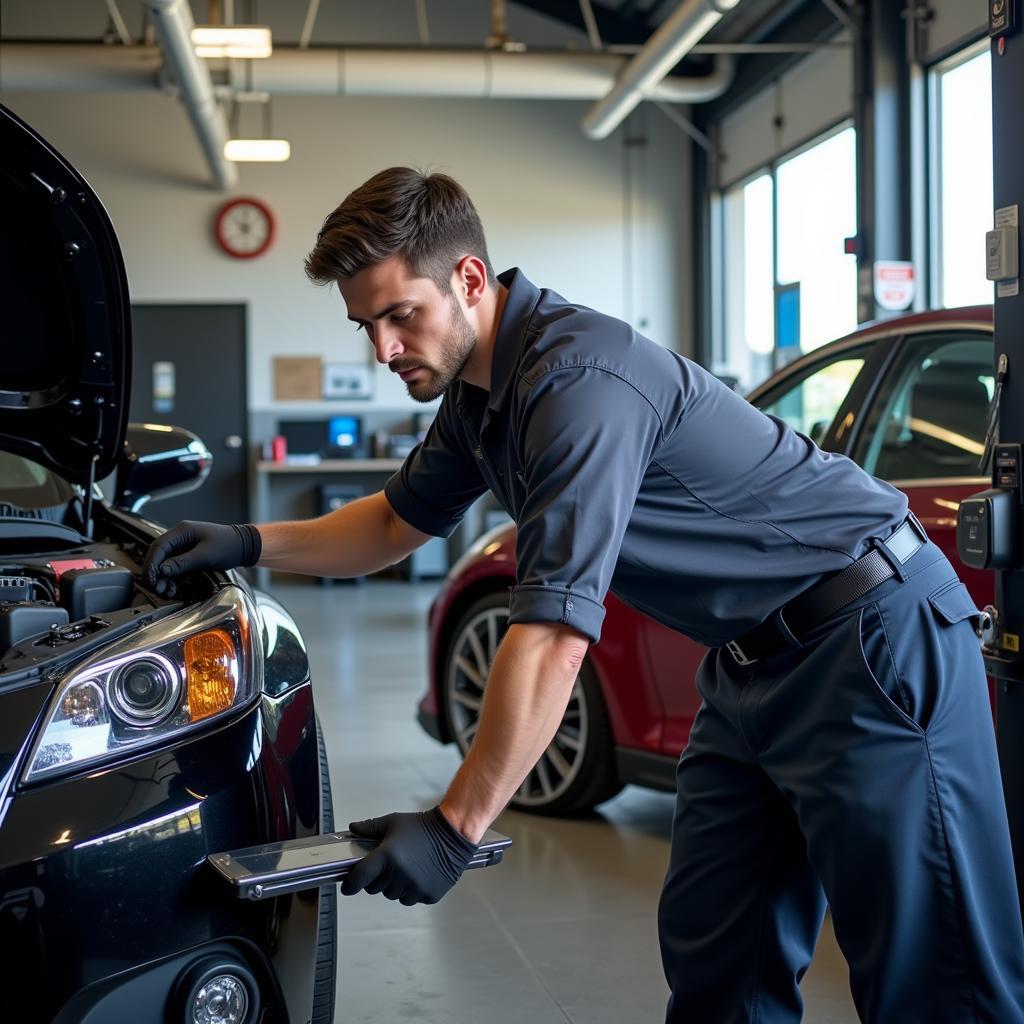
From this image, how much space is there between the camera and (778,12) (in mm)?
10617

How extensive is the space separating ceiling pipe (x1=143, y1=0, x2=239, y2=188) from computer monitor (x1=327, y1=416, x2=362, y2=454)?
2461 mm

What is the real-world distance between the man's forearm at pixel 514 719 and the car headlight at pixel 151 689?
38cm

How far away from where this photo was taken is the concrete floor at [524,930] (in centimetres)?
249

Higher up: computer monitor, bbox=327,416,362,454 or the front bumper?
computer monitor, bbox=327,416,362,454

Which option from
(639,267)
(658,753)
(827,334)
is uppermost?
(639,267)

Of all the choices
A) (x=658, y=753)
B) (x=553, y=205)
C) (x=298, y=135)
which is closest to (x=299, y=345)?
(x=298, y=135)

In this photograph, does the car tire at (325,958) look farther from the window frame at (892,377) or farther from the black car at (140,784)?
the window frame at (892,377)

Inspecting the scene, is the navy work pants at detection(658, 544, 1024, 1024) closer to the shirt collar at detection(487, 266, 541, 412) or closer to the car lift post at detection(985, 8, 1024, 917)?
the shirt collar at detection(487, 266, 541, 412)

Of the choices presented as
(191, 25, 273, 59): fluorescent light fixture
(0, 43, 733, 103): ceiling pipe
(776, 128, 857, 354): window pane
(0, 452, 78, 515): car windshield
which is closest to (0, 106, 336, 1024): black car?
(0, 452, 78, 515): car windshield

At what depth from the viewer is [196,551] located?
2.13m

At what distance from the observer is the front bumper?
1.42m

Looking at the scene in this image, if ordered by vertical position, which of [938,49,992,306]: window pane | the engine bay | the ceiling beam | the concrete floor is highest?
the ceiling beam

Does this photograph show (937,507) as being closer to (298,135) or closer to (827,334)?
(827,334)

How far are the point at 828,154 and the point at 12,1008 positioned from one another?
10176 mm
